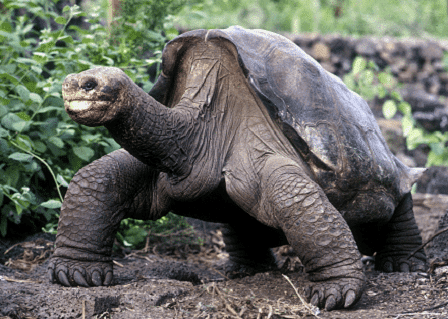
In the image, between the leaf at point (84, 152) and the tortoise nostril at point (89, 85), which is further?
the leaf at point (84, 152)

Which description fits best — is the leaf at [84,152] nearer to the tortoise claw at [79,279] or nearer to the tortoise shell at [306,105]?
the tortoise shell at [306,105]

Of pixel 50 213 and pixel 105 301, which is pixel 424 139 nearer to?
pixel 50 213

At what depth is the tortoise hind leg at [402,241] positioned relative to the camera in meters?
3.75

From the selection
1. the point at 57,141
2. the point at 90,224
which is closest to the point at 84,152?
the point at 57,141

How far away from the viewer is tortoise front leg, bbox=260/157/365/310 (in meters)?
2.51

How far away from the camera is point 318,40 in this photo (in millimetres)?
10352

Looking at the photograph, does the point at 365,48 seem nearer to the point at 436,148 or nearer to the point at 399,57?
the point at 399,57

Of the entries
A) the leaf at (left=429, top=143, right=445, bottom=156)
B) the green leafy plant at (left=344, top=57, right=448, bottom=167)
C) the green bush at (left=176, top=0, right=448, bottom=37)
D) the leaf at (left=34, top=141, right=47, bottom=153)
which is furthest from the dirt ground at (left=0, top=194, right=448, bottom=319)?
the green bush at (left=176, top=0, right=448, bottom=37)

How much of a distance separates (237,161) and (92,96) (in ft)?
2.91

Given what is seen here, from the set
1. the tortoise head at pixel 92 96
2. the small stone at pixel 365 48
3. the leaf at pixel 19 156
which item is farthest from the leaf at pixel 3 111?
the small stone at pixel 365 48

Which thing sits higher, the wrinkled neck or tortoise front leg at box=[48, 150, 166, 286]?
the wrinkled neck

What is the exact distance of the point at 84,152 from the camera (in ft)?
13.0

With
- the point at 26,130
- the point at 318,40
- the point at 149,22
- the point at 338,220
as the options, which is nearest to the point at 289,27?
the point at 318,40

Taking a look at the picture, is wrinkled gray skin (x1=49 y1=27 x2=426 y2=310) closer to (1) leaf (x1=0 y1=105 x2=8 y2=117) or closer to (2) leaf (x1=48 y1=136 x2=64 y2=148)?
(2) leaf (x1=48 y1=136 x2=64 y2=148)
